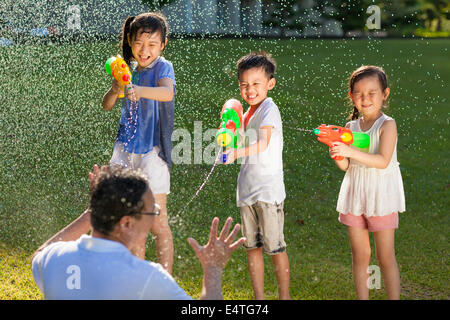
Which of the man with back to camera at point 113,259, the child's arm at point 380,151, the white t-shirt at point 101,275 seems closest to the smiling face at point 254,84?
the child's arm at point 380,151

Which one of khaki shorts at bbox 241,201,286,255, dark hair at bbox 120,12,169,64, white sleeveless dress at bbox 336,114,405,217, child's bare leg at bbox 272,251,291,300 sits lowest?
child's bare leg at bbox 272,251,291,300

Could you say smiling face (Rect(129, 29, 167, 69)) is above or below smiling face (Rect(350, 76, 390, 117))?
above

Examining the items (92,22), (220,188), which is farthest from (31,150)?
(92,22)

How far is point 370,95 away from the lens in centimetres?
296

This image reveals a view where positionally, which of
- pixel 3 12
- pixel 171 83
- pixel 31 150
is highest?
pixel 3 12

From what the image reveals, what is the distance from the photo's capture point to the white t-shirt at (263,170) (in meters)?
3.00

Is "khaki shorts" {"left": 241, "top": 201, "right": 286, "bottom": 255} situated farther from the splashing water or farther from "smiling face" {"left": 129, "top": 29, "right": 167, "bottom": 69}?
"smiling face" {"left": 129, "top": 29, "right": 167, "bottom": 69}

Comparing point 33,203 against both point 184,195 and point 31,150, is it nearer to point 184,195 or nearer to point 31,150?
point 184,195

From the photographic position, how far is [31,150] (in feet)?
21.9

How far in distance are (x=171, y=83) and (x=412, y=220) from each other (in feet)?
7.86

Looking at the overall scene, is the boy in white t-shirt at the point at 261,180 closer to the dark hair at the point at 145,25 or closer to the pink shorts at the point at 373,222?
the pink shorts at the point at 373,222

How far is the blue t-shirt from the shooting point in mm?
3250

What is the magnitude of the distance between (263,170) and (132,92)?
704 millimetres

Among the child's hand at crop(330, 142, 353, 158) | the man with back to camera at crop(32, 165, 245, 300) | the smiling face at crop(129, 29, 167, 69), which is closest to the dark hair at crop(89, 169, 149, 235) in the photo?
the man with back to camera at crop(32, 165, 245, 300)
